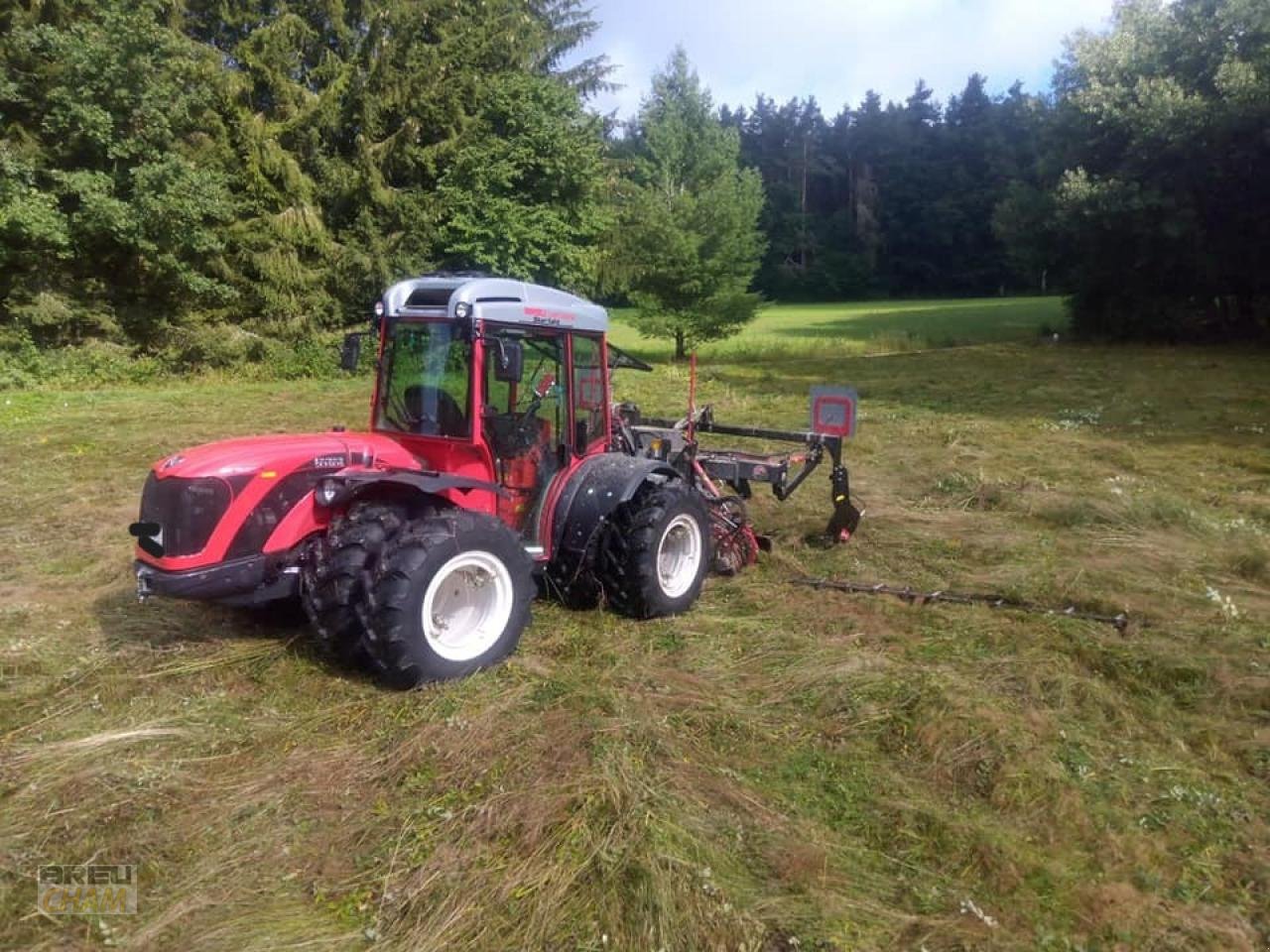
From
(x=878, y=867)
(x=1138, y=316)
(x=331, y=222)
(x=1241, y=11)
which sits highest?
(x=1241, y=11)

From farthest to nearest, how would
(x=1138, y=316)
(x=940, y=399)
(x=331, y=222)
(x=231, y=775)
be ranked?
(x=1138, y=316), (x=331, y=222), (x=940, y=399), (x=231, y=775)

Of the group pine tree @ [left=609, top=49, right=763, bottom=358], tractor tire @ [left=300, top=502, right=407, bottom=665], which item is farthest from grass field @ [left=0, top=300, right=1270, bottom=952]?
pine tree @ [left=609, top=49, right=763, bottom=358]

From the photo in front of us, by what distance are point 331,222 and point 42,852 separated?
22269 mm

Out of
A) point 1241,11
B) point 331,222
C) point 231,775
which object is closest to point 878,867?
point 231,775

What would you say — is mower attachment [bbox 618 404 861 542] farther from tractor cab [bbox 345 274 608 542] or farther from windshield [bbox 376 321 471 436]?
windshield [bbox 376 321 471 436]

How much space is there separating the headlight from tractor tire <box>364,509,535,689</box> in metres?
0.46

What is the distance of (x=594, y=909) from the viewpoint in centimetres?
310

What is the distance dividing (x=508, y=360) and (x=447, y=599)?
1.28 meters

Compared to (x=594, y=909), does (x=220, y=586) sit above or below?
above

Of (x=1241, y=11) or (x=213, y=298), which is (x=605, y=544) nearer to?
(x=213, y=298)

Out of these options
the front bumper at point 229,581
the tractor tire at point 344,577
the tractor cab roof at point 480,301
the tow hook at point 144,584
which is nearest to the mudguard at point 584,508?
the tractor cab roof at point 480,301

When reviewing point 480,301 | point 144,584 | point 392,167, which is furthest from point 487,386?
point 392,167

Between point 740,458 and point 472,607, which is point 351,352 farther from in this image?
point 740,458

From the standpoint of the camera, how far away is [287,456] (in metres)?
4.80
